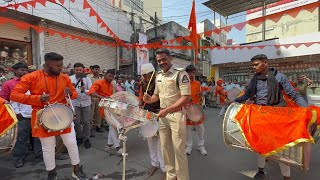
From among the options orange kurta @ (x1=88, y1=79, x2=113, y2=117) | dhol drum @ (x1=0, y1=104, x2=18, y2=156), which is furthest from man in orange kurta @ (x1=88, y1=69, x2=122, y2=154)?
dhol drum @ (x1=0, y1=104, x2=18, y2=156)

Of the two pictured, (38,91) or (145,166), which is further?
(145,166)

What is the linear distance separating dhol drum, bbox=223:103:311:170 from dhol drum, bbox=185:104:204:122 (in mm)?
1497

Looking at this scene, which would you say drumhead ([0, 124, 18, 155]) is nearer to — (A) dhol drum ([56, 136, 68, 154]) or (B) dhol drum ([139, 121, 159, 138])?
(A) dhol drum ([56, 136, 68, 154])

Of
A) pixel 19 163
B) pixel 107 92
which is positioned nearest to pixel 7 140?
pixel 19 163

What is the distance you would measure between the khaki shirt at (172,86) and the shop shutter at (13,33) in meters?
9.58

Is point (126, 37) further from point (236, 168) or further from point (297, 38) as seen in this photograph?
point (236, 168)

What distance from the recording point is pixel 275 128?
297 cm

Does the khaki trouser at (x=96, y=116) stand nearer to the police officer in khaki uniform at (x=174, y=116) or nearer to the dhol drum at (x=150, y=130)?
the dhol drum at (x=150, y=130)

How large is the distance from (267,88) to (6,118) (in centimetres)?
363

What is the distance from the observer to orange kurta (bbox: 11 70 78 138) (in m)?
3.45

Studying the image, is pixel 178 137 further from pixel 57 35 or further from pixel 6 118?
pixel 57 35

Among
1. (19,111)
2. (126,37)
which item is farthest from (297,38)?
(19,111)

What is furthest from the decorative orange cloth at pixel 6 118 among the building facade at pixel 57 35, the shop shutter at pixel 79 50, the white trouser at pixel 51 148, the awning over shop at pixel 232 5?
the awning over shop at pixel 232 5

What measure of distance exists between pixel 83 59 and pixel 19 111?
969 centimetres
